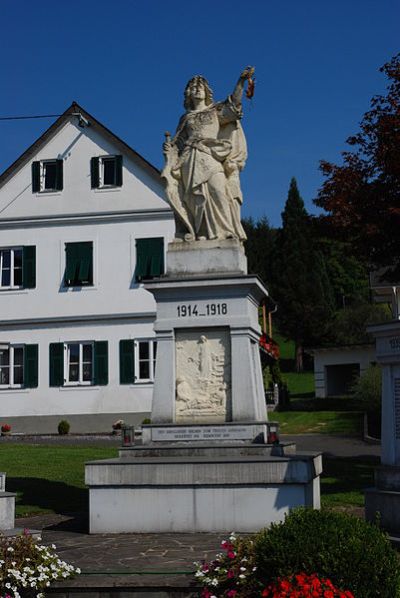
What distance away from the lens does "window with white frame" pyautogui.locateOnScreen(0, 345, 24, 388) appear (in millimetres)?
34938

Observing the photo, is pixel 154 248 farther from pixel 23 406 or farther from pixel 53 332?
pixel 23 406

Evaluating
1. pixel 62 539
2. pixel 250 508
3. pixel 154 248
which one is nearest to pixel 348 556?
pixel 250 508

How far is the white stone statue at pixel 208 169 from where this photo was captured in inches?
523

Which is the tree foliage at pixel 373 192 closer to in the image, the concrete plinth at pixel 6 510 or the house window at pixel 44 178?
the concrete plinth at pixel 6 510

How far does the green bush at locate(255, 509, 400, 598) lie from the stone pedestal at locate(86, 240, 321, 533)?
158 inches

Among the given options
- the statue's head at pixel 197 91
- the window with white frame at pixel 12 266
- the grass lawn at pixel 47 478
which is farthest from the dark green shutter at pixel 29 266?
the statue's head at pixel 197 91

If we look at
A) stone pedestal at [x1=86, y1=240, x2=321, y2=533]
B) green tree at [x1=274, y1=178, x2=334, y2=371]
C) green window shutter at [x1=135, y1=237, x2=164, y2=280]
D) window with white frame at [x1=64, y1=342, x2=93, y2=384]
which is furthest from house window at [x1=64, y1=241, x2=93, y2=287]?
green tree at [x1=274, y1=178, x2=334, y2=371]

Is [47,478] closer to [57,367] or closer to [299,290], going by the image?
[57,367]

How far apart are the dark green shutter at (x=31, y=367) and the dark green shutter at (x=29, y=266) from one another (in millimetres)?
2673

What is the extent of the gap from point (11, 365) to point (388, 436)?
26529 millimetres

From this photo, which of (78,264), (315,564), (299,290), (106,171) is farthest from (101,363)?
(299,290)

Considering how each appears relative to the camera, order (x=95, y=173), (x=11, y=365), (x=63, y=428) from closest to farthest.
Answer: (x=63, y=428) < (x=95, y=173) < (x=11, y=365)

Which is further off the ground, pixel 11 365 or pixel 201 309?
pixel 201 309

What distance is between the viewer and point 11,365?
115 feet
